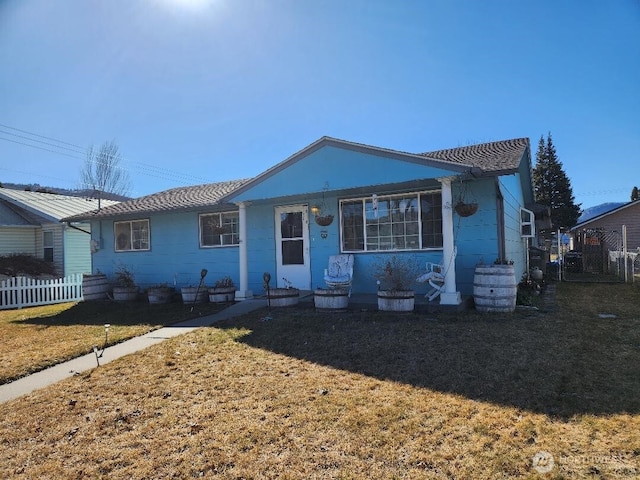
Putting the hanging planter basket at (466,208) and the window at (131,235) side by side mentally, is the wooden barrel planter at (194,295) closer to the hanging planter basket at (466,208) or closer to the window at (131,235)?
the window at (131,235)

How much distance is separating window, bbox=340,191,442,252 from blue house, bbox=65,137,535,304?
22mm

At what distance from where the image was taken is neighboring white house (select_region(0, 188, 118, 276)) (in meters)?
16.4

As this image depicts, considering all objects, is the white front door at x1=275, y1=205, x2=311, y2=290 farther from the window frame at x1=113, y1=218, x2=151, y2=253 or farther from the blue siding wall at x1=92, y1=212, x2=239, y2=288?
the window frame at x1=113, y1=218, x2=151, y2=253

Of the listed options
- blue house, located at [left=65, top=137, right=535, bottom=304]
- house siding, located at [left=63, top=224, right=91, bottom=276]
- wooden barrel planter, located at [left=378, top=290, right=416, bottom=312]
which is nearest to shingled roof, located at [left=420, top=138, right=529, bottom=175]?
blue house, located at [left=65, top=137, right=535, bottom=304]

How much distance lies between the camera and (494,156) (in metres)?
8.29

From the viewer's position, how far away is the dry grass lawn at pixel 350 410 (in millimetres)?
2658

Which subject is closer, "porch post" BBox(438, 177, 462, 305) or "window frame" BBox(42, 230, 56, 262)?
"porch post" BBox(438, 177, 462, 305)

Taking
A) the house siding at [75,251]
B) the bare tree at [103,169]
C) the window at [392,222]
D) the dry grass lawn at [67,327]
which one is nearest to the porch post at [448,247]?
the window at [392,222]

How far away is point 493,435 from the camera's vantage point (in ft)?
9.53

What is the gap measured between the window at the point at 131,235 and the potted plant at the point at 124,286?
71 centimetres

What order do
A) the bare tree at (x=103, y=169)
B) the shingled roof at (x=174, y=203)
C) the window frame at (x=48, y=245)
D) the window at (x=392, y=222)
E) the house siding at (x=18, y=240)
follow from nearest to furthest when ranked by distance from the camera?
the window at (x=392, y=222) < the shingled roof at (x=174, y=203) < the house siding at (x=18, y=240) < the window frame at (x=48, y=245) < the bare tree at (x=103, y=169)

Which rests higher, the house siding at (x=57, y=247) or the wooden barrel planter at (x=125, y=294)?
the house siding at (x=57, y=247)

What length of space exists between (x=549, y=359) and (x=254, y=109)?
10337 millimetres

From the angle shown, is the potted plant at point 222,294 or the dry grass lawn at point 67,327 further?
the potted plant at point 222,294
